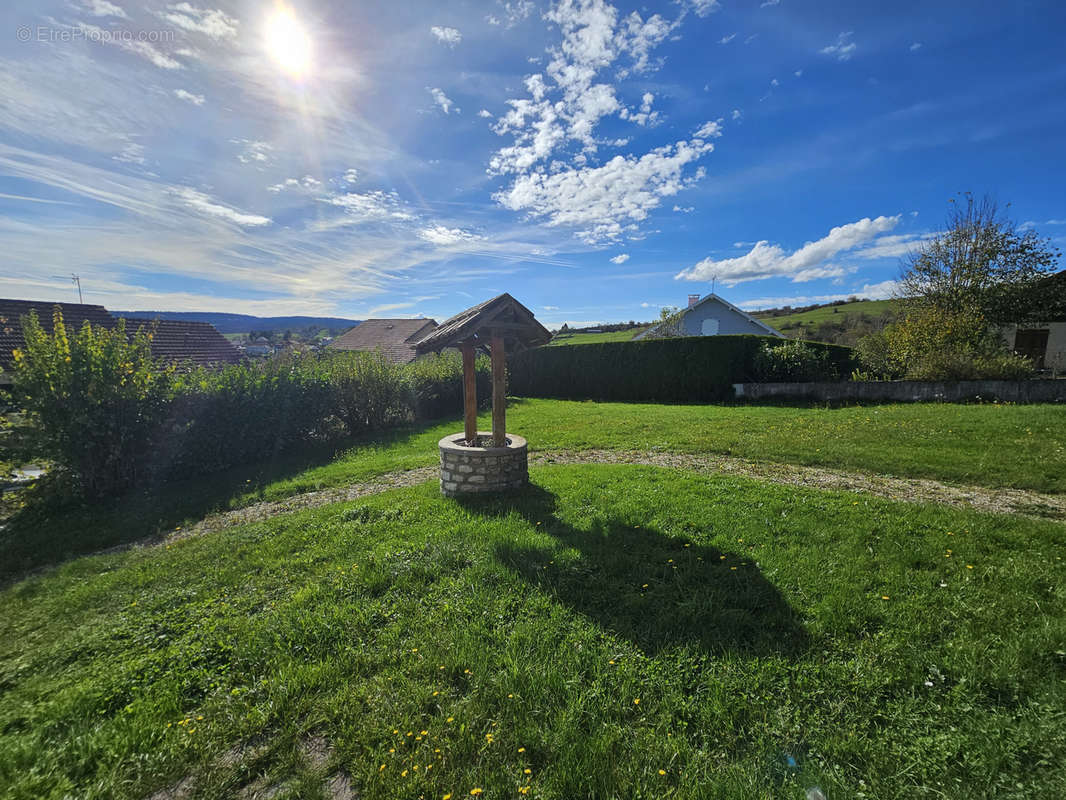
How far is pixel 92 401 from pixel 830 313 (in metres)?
50.7

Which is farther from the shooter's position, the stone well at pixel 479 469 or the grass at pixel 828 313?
the grass at pixel 828 313

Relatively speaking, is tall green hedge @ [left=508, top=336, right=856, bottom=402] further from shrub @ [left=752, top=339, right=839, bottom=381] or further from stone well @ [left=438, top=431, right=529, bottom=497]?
stone well @ [left=438, top=431, right=529, bottom=497]

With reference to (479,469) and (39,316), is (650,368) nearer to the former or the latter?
(479,469)

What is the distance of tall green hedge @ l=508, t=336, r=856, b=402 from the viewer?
635 inches

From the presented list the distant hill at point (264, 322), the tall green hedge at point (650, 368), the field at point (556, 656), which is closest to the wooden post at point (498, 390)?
the field at point (556, 656)

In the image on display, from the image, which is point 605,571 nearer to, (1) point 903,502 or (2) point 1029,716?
(2) point 1029,716

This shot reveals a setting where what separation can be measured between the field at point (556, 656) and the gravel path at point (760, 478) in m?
0.52

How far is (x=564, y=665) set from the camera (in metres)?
2.82

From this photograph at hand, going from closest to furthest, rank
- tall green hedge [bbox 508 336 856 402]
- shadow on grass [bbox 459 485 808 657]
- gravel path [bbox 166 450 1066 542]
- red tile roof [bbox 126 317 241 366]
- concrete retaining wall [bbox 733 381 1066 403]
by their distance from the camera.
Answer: shadow on grass [bbox 459 485 808 657] → gravel path [bbox 166 450 1066 542] → concrete retaining wall [bbox 733 381 1066 403] → red tile roof [bbox 126 317 241 366] → tall green hedge [bbox 508 336 856 402]

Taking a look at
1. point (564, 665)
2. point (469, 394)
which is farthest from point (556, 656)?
point (469, 394)

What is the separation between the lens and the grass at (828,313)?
36384 millimetres

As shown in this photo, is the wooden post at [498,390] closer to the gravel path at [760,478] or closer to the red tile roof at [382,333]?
the gravel path at [760,478]

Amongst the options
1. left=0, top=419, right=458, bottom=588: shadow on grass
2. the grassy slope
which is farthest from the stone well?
the grassy slope

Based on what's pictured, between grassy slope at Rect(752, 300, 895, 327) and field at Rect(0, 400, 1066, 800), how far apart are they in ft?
121
